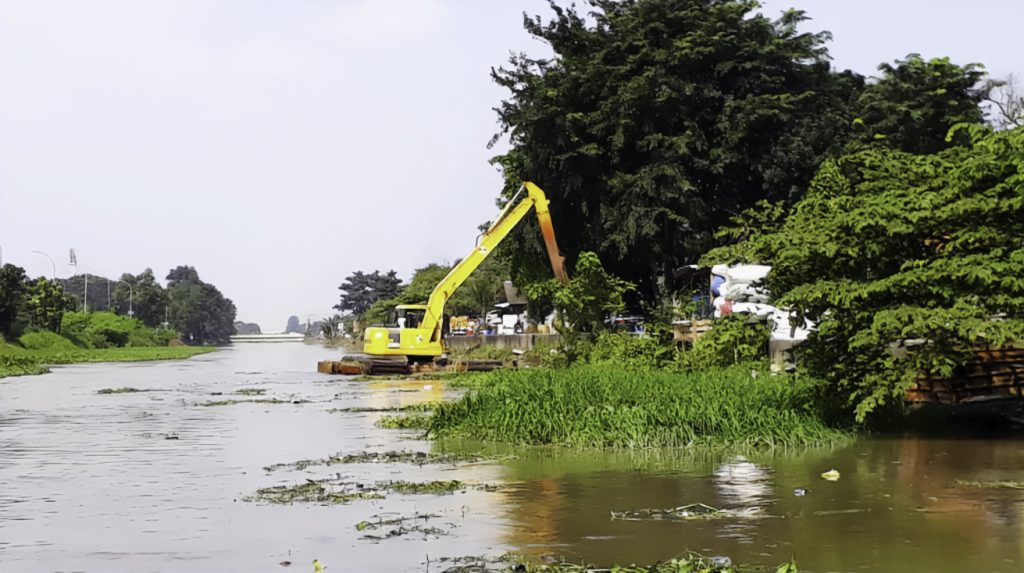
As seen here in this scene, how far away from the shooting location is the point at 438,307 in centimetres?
4959

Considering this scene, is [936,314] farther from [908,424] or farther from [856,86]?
[856,86]

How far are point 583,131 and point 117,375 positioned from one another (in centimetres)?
2704

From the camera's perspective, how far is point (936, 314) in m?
15.6

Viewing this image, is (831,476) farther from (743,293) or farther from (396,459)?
(743,293)

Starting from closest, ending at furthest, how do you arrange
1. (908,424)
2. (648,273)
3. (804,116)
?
(908,424), (804,116), (648,273)

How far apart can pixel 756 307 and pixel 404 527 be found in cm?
1869

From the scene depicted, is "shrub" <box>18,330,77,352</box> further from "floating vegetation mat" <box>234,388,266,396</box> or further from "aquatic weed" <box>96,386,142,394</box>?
"floating vegetation mat" <box>234,388,266,396</box>

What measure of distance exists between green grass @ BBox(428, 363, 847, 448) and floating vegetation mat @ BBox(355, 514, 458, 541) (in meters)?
6.28

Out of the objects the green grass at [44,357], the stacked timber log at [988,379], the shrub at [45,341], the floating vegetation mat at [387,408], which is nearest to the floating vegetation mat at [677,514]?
the stacked timber log at [988,379]

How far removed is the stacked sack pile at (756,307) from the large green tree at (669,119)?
518 inches

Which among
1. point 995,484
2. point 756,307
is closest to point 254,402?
point 756,307

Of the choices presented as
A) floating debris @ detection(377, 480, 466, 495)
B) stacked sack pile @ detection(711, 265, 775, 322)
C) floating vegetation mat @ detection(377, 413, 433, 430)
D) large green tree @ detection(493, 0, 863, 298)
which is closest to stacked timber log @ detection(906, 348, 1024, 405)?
stacked sack pile @ detection(711, 265, 775, 322)

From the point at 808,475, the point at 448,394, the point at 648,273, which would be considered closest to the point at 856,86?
the point at 648,273

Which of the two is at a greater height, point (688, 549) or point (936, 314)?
point (936, 314)
